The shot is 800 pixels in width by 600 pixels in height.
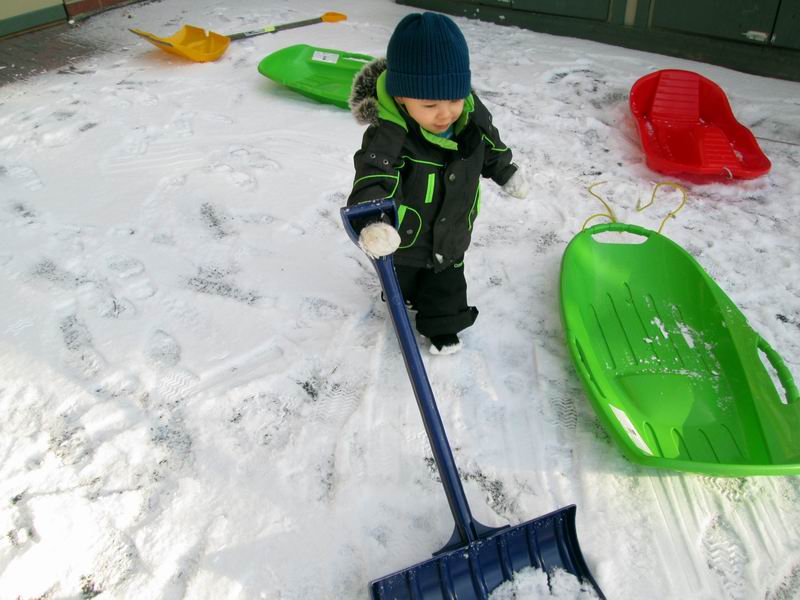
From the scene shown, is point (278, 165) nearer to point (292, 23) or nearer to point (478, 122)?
point (478, 122)

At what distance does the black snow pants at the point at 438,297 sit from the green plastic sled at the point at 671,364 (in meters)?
0.29

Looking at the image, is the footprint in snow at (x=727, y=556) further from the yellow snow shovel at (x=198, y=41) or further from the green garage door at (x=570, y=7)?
the yellow snow shovel at (x=198, y=41)

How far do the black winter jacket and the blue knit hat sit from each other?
0.33 ft

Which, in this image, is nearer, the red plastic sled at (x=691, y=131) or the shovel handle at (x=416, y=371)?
the shovel handle at (x=416, y=371)

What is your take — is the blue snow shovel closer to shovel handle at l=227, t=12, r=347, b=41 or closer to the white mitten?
the white mitten

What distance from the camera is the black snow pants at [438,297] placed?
6.10 feet

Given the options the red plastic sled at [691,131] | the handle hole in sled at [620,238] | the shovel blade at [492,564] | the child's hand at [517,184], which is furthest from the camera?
the red plastic sled at [691,131]

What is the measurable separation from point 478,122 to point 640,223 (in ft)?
3.72

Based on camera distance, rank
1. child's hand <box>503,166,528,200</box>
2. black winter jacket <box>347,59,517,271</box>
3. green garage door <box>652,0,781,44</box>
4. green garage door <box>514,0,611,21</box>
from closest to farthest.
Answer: black winter jacket <box>347,59,517,271</box>, child's hand <box>503,166,528,200</box>, green garage door <box>652,0,781,44</box>, green garage door <box>514,0,611,21</box>

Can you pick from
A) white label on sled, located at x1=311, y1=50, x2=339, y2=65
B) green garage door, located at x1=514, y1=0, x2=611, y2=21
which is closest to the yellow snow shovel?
white label on sled, located at x1=311, y1=50, x2=339, y2=65

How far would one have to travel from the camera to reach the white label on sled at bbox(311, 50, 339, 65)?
3479 millimetres

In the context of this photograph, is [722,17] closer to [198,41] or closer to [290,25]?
[290,25]

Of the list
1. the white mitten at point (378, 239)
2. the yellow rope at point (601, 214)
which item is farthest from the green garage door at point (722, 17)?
the white mitten at point (378, 239)

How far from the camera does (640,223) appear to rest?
2477 millimetres
